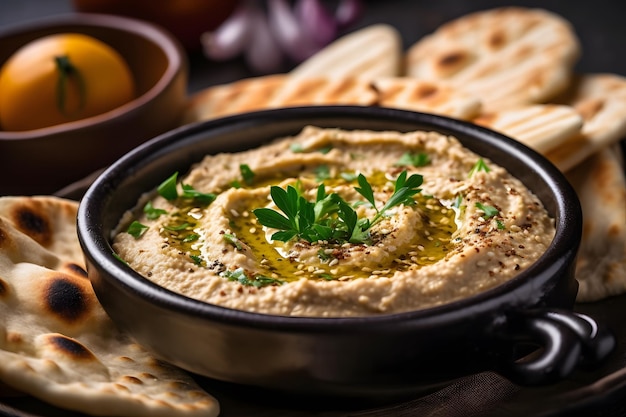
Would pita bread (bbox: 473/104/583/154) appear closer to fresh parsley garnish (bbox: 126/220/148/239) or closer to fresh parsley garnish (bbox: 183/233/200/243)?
fresh parsley garnish (bbox: 183/233/200/243)

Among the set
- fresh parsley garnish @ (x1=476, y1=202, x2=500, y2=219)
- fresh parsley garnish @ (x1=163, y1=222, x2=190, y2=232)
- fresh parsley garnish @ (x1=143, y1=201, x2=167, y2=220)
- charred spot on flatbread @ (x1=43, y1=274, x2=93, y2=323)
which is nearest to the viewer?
charred spot on flatbread @ (x1=43, y1=274, x2=93, y2=323)

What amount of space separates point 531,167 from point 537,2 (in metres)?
4.16

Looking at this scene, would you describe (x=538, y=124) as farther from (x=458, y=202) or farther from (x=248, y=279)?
(x=248, y=279)

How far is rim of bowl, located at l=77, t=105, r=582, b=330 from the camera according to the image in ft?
9.16

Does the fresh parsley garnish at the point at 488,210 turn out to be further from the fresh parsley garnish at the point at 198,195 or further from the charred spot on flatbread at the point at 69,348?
the charred spot on flatbread at the point at 69,348

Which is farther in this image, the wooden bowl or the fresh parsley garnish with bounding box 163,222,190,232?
the wooden bowl

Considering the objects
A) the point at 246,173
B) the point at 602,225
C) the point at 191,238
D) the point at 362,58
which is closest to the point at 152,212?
the point at 191,238

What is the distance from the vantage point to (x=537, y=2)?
747 centimetres

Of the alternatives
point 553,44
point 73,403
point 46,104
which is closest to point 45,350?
point 73,403

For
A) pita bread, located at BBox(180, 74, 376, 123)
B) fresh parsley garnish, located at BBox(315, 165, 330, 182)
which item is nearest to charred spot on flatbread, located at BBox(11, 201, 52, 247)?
fresh parsley garnish, located at BBox(315, 165, 330, 182)

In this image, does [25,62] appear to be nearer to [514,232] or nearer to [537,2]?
[514,232]

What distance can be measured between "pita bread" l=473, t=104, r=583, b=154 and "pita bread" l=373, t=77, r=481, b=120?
0.36ft

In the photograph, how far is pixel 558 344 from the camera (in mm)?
2660

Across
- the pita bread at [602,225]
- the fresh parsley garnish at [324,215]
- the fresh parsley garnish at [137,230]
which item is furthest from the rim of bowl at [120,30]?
Result: the pita bread at [602,225]
